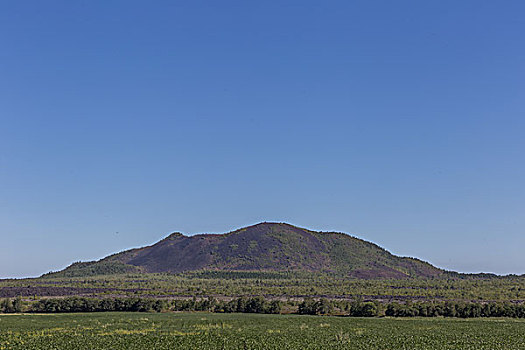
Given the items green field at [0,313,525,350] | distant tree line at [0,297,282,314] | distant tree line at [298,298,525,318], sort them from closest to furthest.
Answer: green field at [0,313,525,350]
distant tree line at [298,298,525,318]
distant tree line at [0,297,282,314]

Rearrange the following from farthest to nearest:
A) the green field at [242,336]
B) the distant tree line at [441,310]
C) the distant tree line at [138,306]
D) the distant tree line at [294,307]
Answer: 1. the distant tree line at [138,306]
2. the distant tree line at [294,307]
3. the distant tree line at [441,310]
4. the green field at [242,336]

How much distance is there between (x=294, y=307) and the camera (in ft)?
336

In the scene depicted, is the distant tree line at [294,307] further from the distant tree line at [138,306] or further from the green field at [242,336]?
the green field at [242,336]

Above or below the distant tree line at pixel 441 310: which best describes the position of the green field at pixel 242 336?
below

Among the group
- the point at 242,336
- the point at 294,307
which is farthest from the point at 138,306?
the point at 242,336

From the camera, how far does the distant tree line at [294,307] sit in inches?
3489

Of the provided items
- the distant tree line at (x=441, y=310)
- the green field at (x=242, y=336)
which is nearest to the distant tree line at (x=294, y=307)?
the distant tree line at (x=441, y=310)

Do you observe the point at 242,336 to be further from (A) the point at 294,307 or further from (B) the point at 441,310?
(A) the point at 294,307

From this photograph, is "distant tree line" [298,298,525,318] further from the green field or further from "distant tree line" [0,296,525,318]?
the green field

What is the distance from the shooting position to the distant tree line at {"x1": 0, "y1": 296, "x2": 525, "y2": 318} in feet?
291

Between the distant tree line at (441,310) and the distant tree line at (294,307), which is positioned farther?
the distant tree line at (294,307)

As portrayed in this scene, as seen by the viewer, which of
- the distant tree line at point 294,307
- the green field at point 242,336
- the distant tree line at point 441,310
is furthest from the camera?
the distant tree line at point 294,307

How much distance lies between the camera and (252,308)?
324 feet

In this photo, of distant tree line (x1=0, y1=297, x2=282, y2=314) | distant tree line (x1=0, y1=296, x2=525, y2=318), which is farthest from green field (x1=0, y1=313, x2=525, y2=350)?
distant tree line (x1=0, y1=297, x2=282, y2=314)
